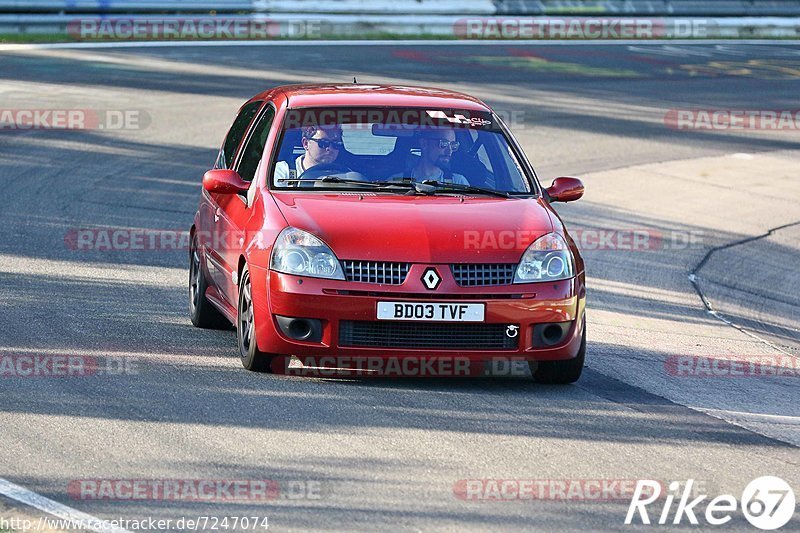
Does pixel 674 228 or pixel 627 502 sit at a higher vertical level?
pixel 627 502

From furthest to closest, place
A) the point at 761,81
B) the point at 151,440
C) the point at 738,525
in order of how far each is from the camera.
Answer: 1. the point at 761,81
2. the point at 151,440
3. the point at 738,525

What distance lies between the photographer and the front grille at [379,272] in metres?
8.05

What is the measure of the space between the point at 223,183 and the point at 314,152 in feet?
1.93

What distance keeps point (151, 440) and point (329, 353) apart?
4.70ft

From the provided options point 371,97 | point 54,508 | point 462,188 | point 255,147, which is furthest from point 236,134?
point 54,508

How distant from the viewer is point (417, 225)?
830 cm

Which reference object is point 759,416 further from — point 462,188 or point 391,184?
point 391,184

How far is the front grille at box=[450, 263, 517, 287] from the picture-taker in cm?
811

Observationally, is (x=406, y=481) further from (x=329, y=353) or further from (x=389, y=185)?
(x=389, y=185)

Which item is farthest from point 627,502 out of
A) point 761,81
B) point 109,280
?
point 761,81

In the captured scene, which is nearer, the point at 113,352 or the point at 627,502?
the point at 627,502

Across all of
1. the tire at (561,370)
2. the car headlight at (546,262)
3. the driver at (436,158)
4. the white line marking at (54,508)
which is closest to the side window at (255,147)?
the driver at (436,158)

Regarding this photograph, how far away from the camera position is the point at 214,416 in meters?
7.48

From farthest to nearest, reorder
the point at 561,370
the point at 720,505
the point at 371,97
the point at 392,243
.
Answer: the point at 371,97 → the point at 561,370 → the point at 392,243 → the point at 720,505
